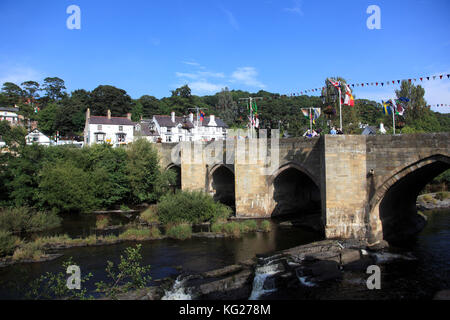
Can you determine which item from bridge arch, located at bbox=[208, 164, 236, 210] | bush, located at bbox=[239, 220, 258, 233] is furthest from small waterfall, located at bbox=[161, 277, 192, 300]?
bridge arch, located at bbox=[208, 164, 236, 210]

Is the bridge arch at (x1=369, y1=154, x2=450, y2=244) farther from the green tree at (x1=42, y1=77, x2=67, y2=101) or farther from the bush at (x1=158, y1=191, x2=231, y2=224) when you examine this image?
the green tree at (x1=42, y1=77, x2=67, y2=101)

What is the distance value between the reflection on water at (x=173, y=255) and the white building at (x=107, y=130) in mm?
37115

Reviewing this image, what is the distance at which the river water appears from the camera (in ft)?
46.4

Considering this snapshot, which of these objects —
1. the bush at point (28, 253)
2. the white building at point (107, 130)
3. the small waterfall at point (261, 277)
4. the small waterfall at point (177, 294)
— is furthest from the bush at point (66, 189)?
the white building at point (107, 130)

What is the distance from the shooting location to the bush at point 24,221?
78.8 ft

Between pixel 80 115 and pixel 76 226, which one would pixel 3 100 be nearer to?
pixel 80 115

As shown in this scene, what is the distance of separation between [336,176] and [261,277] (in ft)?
26.8

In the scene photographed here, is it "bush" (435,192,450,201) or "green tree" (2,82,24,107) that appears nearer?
"bush" (435,192,450,201)

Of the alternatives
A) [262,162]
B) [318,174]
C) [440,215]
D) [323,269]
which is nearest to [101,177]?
[262,162]

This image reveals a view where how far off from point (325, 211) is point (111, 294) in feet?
42.9

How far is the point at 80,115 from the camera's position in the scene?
7150 cm

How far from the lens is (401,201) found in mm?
23328

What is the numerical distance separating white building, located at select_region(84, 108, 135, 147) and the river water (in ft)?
110

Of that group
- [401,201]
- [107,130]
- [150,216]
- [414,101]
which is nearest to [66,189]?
[150,216]
